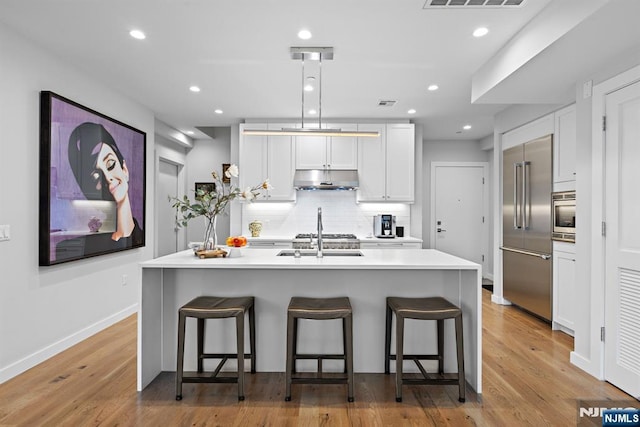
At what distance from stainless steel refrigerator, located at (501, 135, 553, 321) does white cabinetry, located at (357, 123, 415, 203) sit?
49.0 inches

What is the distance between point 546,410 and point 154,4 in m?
3.57

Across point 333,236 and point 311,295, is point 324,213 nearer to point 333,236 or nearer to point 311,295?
point 333,236

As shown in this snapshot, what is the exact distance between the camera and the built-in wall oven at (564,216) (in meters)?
3.56

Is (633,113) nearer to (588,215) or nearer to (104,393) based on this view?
(588,215)

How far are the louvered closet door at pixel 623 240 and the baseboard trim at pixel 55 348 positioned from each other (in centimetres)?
432

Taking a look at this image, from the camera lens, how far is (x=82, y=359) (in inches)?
121

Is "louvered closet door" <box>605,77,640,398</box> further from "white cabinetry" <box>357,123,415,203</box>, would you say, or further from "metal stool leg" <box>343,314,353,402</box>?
"white cabinetry" <box>357,123,415,203</box>

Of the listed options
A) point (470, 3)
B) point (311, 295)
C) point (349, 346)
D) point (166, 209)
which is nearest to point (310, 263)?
point (311, 295)

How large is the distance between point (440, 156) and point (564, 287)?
11.9ft

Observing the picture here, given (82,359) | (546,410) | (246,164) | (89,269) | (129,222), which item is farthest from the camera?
(246,164)

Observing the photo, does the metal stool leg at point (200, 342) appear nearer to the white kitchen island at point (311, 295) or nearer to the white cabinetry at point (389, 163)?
the white kitchen island at point (311, 295)

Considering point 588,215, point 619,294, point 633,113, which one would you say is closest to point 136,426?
point 619,294

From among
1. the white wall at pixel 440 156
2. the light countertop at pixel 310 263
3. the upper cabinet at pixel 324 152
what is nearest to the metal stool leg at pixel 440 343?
the light countertop at pixel 310 263

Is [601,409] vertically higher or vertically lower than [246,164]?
lower
